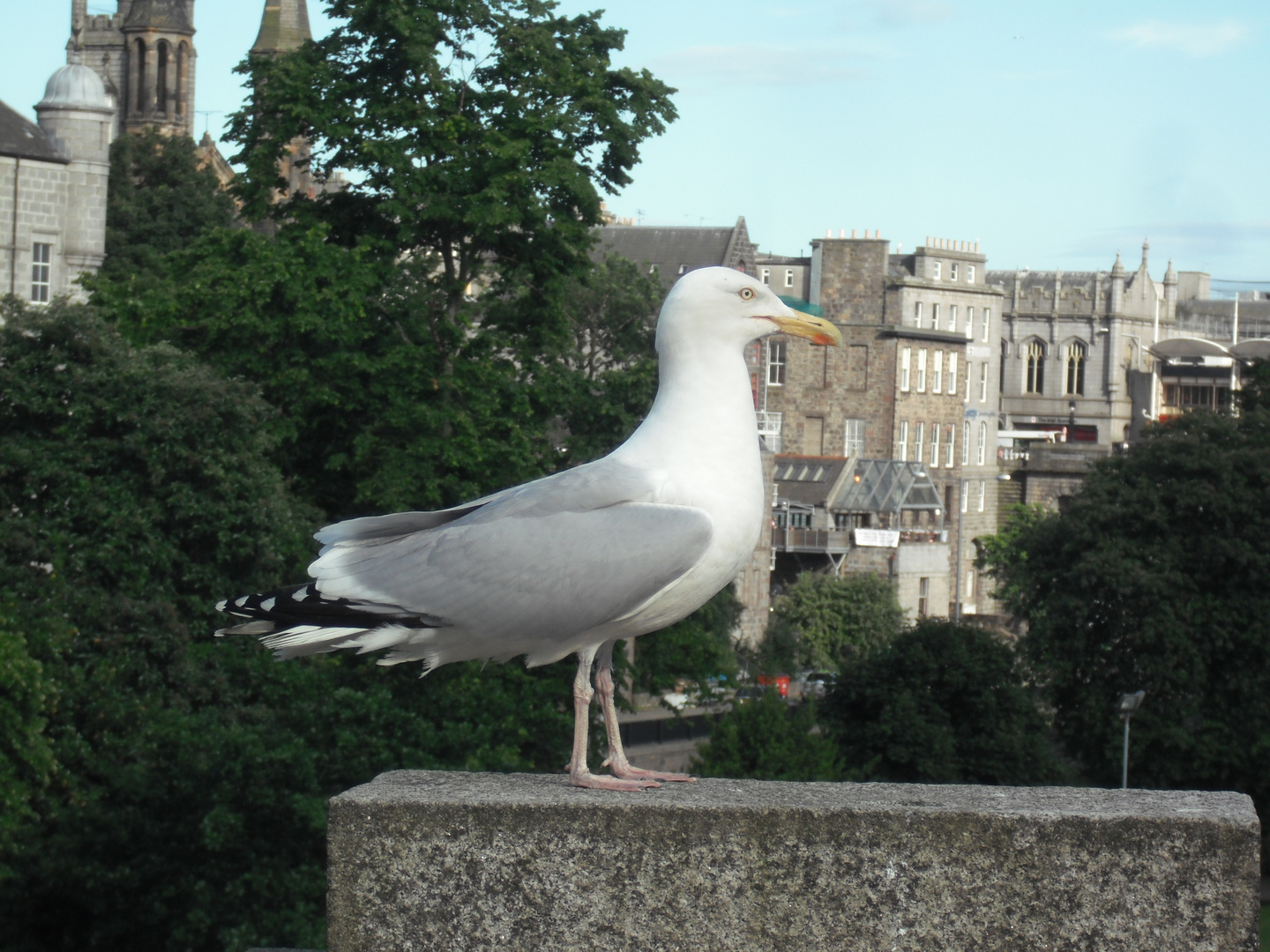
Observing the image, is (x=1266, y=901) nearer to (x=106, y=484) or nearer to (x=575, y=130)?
(x=575, y=130)

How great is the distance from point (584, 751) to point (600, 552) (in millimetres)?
853

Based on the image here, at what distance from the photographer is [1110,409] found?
451 feet

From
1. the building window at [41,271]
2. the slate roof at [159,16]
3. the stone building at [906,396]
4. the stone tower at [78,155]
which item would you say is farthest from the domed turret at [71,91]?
the slate roof at [159,16]

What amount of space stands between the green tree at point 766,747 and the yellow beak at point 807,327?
2405 centimetres

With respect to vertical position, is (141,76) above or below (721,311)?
above

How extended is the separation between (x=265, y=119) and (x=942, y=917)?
28142mm

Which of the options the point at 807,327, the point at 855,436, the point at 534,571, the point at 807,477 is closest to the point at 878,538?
the point at 807,477

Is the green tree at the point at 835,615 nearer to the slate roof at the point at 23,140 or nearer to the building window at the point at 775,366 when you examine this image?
the building window at the point at 775,366

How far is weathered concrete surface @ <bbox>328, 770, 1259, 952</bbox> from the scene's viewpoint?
6.13 m

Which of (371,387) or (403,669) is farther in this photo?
(371,387)

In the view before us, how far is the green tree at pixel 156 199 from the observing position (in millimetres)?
71312

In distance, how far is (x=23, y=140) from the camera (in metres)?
58.2

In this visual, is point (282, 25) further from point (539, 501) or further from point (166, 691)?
point (539, 501)

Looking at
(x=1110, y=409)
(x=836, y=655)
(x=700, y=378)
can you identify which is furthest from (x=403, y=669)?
(x=1110, y=409)
